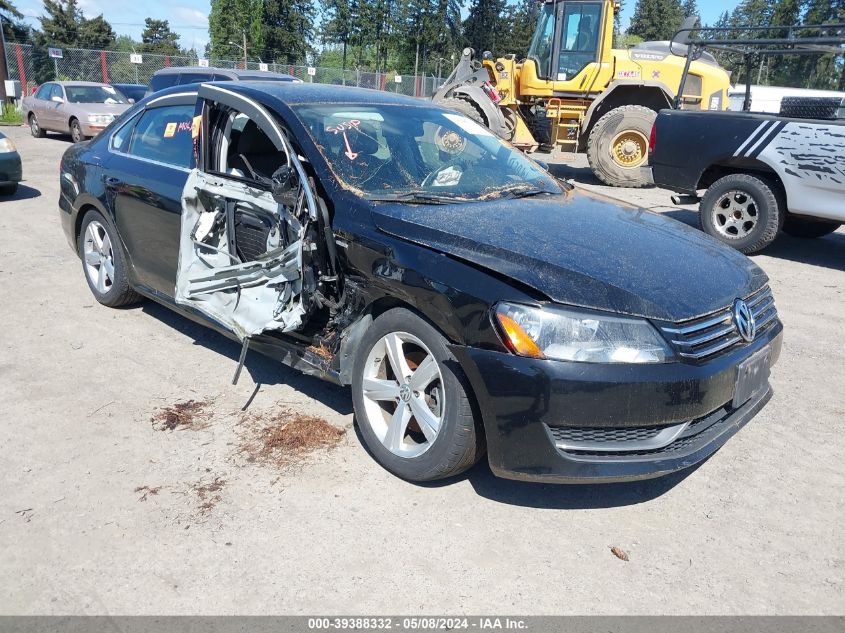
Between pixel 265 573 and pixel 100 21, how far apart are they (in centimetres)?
7623

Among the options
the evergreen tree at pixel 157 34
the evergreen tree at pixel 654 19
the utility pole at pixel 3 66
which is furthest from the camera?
the evergreen tree at pixel 654 19

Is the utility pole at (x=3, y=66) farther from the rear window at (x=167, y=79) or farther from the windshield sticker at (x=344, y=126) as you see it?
the windshield sticker at (x=344, y=126)

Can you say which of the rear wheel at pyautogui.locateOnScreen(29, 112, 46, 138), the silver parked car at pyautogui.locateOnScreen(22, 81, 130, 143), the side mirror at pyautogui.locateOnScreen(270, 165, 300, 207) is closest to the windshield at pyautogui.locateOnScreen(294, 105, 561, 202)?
the side mirror at pyautogui.locateOnScreen(270, 165, 300, 207)

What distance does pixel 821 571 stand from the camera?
2.80m

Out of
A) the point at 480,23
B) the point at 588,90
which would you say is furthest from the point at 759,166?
the point at 480,23

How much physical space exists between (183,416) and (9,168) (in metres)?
7.89

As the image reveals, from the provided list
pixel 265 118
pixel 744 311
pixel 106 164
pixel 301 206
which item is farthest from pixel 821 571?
pixel 106 164

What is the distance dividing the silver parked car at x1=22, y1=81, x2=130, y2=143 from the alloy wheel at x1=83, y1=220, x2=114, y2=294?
1310 centimetres

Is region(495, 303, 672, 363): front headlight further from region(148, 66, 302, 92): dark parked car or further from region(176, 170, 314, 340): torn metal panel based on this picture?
region(148, 66, 302, 92): dark parked car

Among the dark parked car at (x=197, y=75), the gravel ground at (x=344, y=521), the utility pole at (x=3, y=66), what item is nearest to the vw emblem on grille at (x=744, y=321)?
the gravel ground at (x=344, y=521)

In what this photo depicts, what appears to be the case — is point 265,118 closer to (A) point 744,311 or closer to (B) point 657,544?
(A) point 744,311

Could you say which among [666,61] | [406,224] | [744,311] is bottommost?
[744,311]

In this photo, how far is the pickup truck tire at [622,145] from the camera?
42.2 feet

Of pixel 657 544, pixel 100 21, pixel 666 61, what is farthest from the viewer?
pixel 100 21
